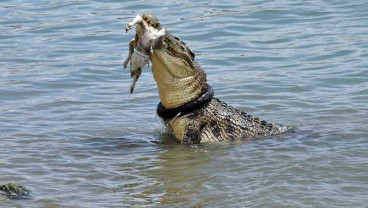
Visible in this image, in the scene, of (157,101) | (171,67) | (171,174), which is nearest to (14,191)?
(171,174)

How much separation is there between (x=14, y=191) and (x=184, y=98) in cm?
215

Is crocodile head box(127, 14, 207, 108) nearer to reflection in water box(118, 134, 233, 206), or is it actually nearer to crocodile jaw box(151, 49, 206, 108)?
crocodile jaw box(151, 49, 206, 108)

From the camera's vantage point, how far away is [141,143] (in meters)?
8.27

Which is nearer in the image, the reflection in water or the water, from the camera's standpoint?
the reflection in water

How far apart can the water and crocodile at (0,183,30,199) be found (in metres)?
0.07

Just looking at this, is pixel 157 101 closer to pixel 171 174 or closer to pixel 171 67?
pixel 171 67

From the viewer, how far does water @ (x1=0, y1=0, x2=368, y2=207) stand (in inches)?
264

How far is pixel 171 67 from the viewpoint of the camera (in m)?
7.86

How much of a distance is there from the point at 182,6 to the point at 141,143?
7691mm

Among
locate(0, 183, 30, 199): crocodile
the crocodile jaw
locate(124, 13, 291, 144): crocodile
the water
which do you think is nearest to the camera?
locate(0, 183, 30, 199): crocodile

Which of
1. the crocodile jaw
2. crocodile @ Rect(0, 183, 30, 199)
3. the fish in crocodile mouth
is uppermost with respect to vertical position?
the fish in crocodile mouth

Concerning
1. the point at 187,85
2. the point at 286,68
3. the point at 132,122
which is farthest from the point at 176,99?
the point at 286,68

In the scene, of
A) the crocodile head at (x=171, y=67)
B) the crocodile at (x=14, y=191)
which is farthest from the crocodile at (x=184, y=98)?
the crocodile at (x=14, y=191)

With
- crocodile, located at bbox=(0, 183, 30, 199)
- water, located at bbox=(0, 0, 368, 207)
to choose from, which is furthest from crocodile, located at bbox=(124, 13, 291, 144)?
crocodile, located at bbox=(0, 183, 30, 199)
